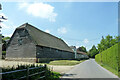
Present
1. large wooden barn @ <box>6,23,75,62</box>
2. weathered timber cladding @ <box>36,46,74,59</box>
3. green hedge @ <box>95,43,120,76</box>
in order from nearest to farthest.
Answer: green hedge @ <box>95,43,120,76</box>, large wooden barn @ <box>6,23,75,62</box>, weathered timber cladding @ <box>36,46,74,59</box>

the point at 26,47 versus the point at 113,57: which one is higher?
the point at 26,47

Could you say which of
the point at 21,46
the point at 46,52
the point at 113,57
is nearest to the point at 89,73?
the point at 113,57

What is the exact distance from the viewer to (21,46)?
83.3ft

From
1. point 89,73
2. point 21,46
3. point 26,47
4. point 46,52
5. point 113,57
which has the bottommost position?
point 89,73

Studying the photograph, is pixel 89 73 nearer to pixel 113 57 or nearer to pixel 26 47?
pixel 113 57

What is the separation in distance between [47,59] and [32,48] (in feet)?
16.5

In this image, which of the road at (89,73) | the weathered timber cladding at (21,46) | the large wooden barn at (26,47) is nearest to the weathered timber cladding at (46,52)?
the large wooden barn at (26,47)

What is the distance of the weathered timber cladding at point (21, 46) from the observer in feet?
78.0

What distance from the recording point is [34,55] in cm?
2306

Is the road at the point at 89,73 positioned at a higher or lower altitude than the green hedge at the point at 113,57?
lower

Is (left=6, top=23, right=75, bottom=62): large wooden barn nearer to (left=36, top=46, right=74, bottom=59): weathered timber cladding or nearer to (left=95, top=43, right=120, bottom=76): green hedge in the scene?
(left=36, top=46, right=74, bottom=59): weathered timber cladding

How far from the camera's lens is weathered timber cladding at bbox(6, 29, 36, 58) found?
2378 centimetres

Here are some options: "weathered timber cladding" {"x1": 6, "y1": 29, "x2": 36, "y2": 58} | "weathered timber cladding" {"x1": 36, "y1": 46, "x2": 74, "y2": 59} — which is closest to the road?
"weathered timber cladding" {"x1": 36, "y1": 46, "x2": 74, "y2": 59}

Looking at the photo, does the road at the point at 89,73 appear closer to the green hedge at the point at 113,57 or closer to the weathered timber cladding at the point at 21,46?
the green hedge at the point at 113,57
